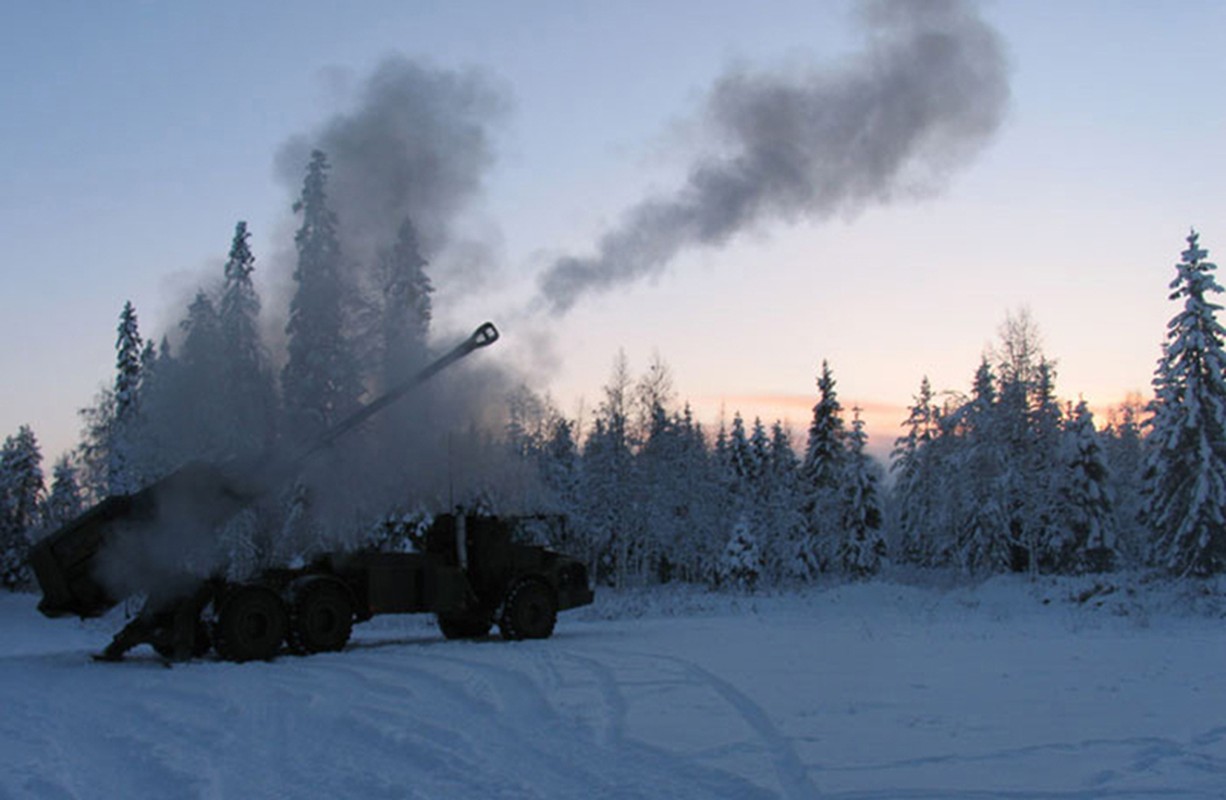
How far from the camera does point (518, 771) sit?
7.66m

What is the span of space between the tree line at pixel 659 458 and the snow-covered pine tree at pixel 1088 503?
111 millimetres

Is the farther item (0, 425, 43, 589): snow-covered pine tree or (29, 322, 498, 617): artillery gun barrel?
(0, 425, 43, 589): snow-covered pine tree

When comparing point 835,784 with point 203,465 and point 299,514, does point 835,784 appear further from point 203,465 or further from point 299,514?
point 299,514

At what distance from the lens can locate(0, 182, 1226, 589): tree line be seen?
906 inches

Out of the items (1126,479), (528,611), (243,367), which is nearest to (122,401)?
(243,367)

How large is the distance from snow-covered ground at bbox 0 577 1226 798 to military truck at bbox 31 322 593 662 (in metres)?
0.68

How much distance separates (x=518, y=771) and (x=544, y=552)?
12.7m

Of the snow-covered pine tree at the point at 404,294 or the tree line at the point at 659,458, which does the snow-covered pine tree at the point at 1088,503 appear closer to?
the tree line at the point at 659,458

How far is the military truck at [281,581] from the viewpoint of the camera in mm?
14750

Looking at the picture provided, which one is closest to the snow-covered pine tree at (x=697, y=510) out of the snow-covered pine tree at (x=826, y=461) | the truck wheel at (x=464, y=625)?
the snow-covered pine tree at (x=826, y=461)

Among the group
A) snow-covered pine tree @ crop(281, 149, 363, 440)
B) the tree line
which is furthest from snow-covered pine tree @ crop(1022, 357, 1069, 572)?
snow-covered pine tree @ crop(281, 149, 363, 440)

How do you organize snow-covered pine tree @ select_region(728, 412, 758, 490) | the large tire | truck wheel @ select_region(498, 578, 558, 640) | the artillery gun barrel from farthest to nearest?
snow-covered pine tree @ select_region(728, 412, 758, 490)
truck wheel @ select_region(498, 578, 558, 640)
the large tire
the artillery gun barrel

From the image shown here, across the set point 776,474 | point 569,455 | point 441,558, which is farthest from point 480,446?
point 776,474

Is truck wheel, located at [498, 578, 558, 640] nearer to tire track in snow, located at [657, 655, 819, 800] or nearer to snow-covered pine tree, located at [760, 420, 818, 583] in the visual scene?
tire track in snow, located at [657, 655, 819, 800]
